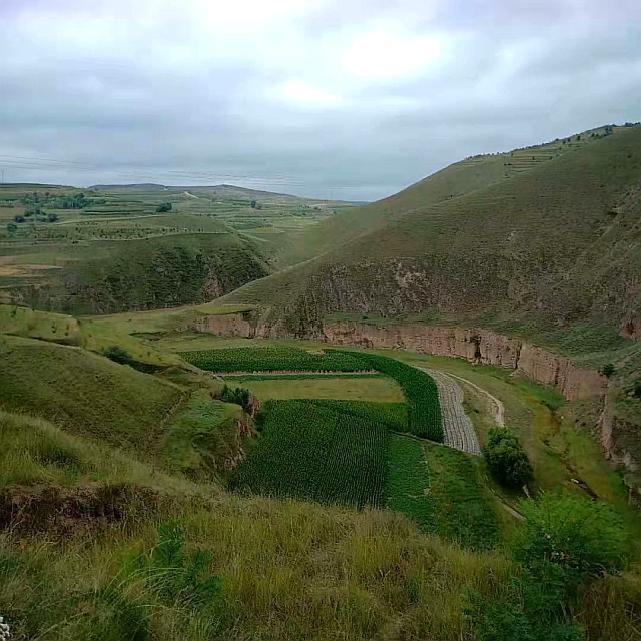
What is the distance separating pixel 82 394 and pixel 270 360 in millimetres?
21715

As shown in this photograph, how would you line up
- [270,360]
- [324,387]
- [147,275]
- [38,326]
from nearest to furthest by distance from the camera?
[38,326] < [324,387] < [270,360] < [147,275]

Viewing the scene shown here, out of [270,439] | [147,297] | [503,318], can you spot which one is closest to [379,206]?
[147,297]

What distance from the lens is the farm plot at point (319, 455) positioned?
21312 millimetres

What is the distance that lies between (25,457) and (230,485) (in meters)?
12.8

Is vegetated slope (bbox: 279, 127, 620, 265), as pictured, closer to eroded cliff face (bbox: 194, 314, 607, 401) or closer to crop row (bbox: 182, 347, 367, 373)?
eroded cliff face (bbox: 194, 314, 607, 401)

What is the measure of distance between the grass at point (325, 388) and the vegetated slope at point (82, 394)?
1072cm

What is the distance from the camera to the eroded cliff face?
36125 millimetres

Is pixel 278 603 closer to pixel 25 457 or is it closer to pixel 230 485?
pixel 25 457

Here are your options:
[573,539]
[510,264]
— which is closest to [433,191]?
[510,264]

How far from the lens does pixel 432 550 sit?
7211mm

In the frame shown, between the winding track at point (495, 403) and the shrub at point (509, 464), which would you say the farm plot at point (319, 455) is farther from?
the winding track at point (495, 403)

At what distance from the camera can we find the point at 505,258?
178 ft

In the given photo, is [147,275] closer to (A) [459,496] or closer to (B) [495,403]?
(B) [495,403]

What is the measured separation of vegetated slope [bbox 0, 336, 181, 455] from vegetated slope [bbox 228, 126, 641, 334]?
32249mm
